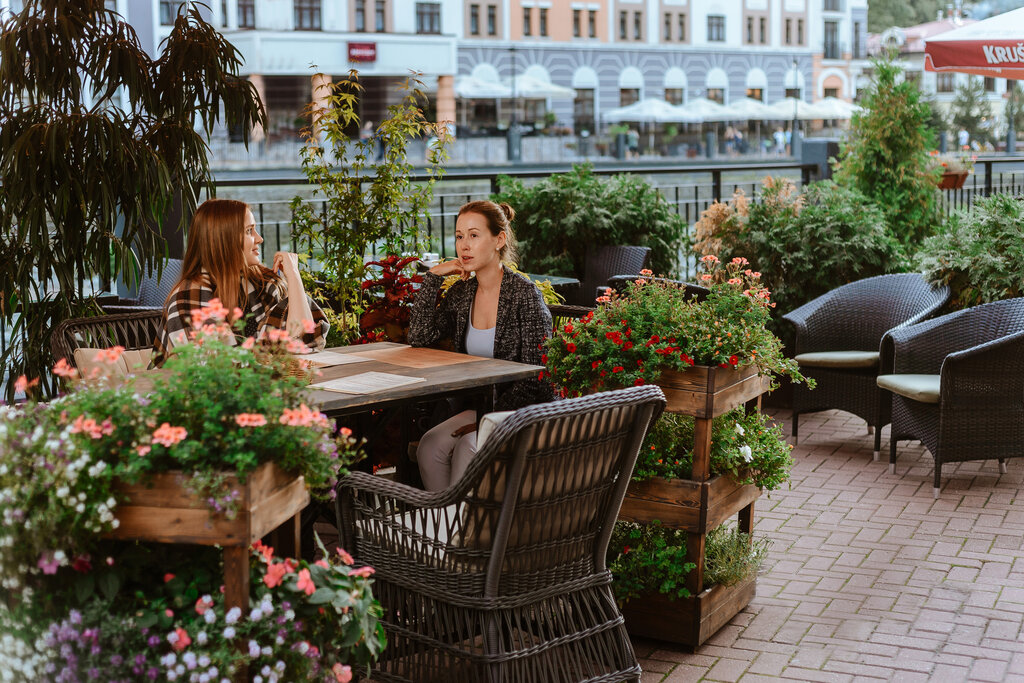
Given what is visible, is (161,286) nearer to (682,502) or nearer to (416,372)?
(416,372)

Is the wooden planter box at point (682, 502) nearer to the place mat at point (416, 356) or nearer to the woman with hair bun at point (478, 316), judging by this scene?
the woman with hair bun at point (478, 316)

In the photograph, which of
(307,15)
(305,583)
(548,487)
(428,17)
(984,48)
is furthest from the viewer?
(428,17)

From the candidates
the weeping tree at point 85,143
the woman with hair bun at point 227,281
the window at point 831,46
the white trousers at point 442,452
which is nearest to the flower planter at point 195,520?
the woman with hair bun at point 227,281

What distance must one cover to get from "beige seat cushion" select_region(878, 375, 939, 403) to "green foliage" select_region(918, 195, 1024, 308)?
843 millimetres

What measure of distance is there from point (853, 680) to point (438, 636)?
1.37 m

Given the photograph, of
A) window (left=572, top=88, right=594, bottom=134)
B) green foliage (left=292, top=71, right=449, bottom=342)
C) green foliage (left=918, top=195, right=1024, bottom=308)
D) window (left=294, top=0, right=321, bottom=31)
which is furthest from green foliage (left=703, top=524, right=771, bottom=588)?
window (left=572, top=88, right=594, bottom=134)

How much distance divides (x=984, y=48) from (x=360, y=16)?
41.5 metres

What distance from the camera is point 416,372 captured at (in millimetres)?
3984

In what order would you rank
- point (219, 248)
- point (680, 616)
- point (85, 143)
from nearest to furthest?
point (680, 616), point (219, 248), point (85, 143)

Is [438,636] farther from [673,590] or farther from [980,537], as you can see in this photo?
[980,537]

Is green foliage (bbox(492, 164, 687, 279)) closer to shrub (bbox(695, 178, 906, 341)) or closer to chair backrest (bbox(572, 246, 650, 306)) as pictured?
chair backrest (bbox(572, 246, 650, 306))

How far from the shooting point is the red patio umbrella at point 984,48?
673 cm

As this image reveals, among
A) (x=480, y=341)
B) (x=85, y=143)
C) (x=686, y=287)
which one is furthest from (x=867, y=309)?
(x=85, y=143)

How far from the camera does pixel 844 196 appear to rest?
7984 millimetres
